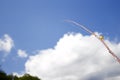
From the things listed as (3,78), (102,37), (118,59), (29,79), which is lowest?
(118,59)

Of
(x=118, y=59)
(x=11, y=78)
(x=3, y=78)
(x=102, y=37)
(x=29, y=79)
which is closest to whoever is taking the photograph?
(x=118, y=59)

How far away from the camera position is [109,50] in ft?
77.2

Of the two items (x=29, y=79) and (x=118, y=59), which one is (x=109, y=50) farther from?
(x=29, y=79)

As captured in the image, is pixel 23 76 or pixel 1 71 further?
pixel 23 76

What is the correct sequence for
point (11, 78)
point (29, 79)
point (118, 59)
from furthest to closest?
1. point (29, 79)
2. point (11, 78)
3. point (118, 59)

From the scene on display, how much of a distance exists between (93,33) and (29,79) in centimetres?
12869

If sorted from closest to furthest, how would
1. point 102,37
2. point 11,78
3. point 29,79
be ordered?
1. point 102,37
2. point 11,78
3. point 29,79

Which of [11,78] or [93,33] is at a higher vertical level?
[11,78]

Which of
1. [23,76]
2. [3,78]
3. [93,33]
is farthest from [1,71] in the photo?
[93,33]

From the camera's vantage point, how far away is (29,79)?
151m

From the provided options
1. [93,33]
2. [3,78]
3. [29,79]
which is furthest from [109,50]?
[29,79]

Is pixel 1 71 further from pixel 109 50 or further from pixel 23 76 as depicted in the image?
pixel 109 50

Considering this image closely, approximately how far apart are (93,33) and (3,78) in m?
99.7

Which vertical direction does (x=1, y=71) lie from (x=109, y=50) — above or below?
above
